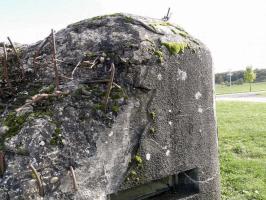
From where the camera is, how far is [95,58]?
2797 millimetres

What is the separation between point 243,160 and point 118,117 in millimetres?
5226

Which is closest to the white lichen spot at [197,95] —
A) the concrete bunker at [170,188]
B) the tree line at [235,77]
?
the concrete bunker at [170,188]

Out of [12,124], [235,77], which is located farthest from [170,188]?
[235,77]

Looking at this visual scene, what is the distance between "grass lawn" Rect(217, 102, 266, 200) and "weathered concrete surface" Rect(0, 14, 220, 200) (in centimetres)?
245

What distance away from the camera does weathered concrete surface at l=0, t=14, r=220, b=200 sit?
89.4 inches

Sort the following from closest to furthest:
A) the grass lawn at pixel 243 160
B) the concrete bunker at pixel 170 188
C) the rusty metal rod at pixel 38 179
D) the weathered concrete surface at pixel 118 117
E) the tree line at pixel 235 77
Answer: the rusty metal rod at pixel 38 179
the weathered concrete surface at pixel 118 117
the concrete bunker at pixel 170 188
the grass lawn at pixel 243 160
the tree line at pixel 235 77

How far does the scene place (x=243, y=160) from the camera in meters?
7.13

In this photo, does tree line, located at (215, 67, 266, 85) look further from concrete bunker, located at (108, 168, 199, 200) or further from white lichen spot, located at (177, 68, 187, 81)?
white lichen spot, located at (177, 68, 187, 81)

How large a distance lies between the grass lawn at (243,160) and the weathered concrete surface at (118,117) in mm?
2452

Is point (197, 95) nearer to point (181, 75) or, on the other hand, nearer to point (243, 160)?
point (181, 75)

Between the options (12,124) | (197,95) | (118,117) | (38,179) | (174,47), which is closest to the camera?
(38,179)

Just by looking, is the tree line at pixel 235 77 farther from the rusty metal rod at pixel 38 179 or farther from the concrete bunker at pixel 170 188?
the rusty metal rod at pixel 38 179

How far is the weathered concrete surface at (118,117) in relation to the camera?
2.27 meters

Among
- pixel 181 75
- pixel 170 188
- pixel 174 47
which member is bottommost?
pixel 170 188
